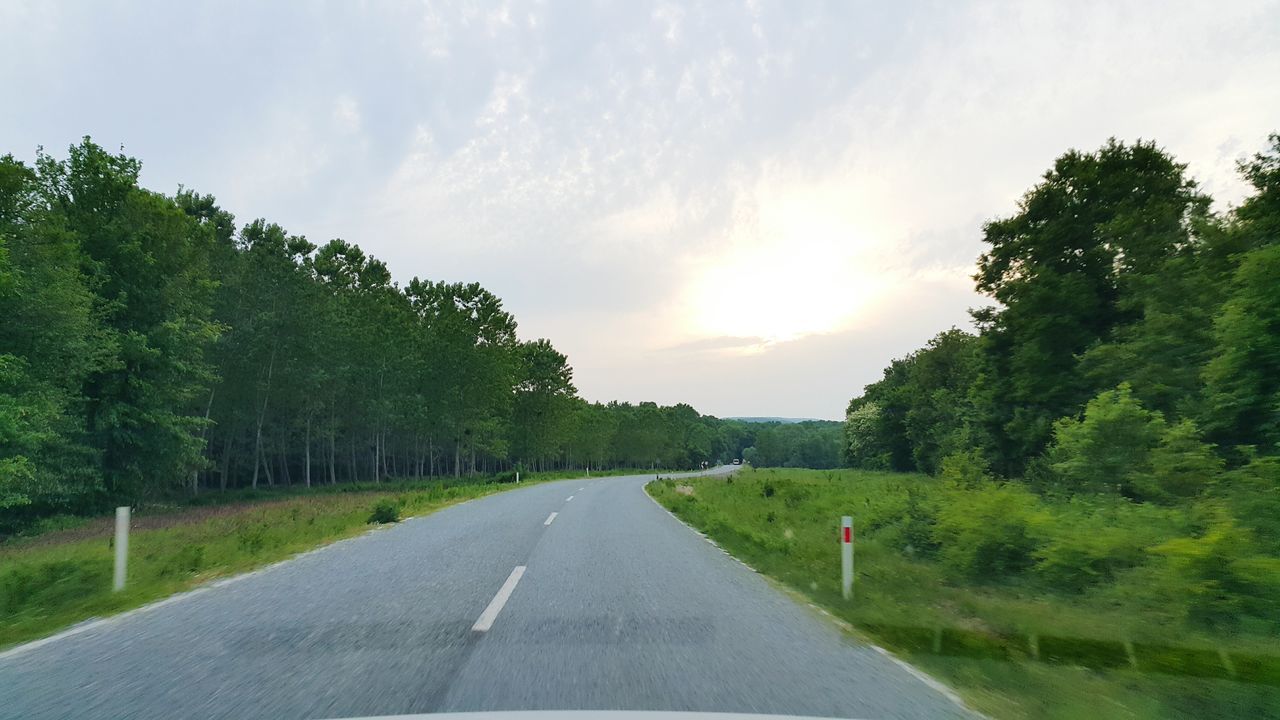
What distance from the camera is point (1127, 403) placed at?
14156 mm

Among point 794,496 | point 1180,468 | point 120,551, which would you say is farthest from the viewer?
point 794,496

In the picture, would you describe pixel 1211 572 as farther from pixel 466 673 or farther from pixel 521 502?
pixel 521 502

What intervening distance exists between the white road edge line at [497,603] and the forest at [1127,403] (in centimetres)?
611

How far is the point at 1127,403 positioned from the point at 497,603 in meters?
13.9

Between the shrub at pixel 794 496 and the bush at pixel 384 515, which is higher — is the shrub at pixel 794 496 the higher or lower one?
the lower one

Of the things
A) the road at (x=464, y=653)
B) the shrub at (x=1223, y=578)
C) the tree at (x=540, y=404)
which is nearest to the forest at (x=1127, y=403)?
the shrub at (x=1223, y=578)

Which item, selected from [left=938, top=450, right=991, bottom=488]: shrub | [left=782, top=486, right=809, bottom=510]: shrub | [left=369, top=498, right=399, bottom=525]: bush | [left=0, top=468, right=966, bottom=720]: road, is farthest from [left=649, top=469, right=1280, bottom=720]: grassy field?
[left=782, top=486, right=809, bottom=510]: shrub

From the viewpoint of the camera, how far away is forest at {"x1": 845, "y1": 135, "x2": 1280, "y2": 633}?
22.7ft

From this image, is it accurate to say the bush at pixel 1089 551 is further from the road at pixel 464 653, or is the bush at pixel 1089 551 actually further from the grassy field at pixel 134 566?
the grassy field at pixel 134 566

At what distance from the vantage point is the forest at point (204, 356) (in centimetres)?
2055

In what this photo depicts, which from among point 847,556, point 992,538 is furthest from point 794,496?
point 847,556

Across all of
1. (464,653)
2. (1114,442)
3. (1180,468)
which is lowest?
(464,653)

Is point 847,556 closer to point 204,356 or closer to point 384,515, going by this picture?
point 384,515

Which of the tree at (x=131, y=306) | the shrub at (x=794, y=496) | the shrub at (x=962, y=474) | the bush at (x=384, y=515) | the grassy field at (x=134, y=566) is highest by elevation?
the tree at (x=131, y=306)
